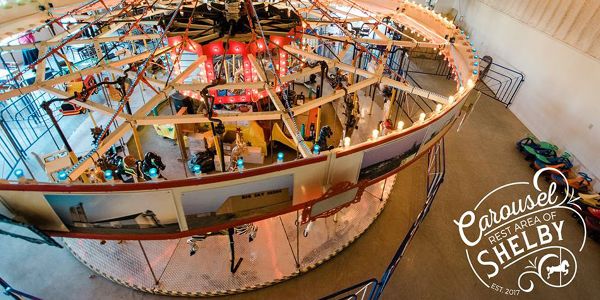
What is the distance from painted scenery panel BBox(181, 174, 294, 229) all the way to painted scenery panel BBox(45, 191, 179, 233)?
0.29m

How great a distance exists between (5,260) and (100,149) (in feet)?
14.9

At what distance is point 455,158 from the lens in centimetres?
1161

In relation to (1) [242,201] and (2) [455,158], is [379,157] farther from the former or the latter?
(2) [455,158]

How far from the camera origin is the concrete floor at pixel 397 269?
7059mm

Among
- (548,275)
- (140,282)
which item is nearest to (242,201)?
(140,282)

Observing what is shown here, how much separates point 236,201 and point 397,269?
4.62 meters

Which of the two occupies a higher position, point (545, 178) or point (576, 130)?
point (576, 130)

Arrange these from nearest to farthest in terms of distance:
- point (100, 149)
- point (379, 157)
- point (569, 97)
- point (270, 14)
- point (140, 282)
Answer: point (100, 149), point (379, 157), point (140, 282), point (270, 14), point (569, 97)

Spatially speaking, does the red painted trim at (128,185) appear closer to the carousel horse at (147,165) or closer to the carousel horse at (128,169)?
the carousel horse at (147,165)

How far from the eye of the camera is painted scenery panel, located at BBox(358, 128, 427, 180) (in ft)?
19.2

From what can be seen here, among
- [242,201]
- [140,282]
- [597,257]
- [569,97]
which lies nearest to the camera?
[242,201]

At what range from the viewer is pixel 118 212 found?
4688 millimetres

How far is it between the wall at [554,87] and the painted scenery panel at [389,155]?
26.8ft

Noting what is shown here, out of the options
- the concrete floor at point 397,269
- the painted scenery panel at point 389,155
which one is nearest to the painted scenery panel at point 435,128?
the painted scenery panel at point 389,155
